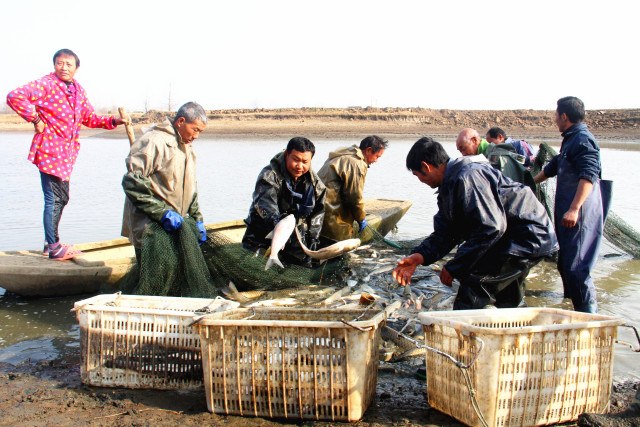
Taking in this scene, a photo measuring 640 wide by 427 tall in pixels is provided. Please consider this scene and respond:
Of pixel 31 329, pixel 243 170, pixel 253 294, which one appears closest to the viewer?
pixel 31 329

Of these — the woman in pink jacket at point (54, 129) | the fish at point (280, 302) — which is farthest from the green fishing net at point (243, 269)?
the woman in pink jacket at point (54, 129)

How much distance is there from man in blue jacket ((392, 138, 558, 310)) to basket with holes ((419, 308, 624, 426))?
73 cm

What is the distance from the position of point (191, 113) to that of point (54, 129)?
1.95 meters

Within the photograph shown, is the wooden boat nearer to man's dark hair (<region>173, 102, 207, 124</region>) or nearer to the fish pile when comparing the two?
the fish pile

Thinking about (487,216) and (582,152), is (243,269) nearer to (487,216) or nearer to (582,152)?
(487,216)

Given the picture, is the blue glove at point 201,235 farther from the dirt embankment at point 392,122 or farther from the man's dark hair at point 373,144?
the dirt embankment at point 392,122

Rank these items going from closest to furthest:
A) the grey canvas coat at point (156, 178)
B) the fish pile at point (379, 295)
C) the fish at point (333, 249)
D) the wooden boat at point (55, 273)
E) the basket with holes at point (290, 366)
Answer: the basket with holes at point (290, 366) → the fish pile at point (379, 295) → the fish at point (333, 249) → the grey canvas coat at point (156, 178) → the wooden boat at point (55, 273)

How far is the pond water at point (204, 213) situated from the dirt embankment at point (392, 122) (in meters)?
13.3

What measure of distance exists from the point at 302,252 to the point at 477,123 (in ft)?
147

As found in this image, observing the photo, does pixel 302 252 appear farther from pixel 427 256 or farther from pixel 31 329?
pixel 31 329

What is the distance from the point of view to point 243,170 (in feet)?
68.7

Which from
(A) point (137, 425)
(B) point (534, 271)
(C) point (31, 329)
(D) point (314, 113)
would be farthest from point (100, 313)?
(D) point (314, 113)

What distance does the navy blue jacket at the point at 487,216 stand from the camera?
3.77 metres

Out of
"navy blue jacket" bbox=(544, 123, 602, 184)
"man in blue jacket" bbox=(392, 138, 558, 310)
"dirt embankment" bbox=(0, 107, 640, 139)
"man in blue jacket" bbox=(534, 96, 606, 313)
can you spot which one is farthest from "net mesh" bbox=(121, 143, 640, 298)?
"dirt embankment" bbox=(0, 107, 640, 139)
